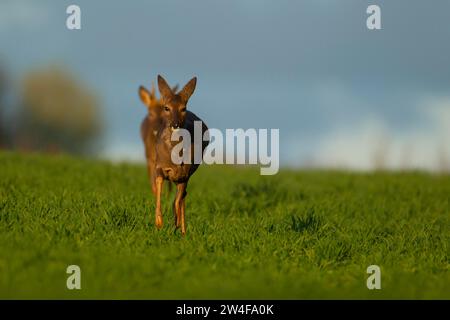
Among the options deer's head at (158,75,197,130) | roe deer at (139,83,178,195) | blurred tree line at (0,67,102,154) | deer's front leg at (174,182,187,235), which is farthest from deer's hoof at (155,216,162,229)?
blurred tree line at (0,67,102,154)

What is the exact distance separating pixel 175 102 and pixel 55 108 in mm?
24930

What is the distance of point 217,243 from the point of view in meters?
9.14

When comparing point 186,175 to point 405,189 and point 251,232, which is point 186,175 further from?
point 405,189

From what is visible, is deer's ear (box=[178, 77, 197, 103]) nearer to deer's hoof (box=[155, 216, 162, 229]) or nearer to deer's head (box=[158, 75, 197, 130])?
deer's head (box=[158, 75, 197, 130])

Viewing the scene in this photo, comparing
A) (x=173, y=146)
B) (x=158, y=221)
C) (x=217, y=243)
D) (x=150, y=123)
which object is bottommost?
(x=217, y=243)

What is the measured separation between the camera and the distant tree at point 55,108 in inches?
1271

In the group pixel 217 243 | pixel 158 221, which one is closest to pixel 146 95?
pixel 158 221

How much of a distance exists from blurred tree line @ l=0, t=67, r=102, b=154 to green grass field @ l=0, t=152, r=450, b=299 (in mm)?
17584

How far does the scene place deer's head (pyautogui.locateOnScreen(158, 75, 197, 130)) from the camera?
923 centimetres

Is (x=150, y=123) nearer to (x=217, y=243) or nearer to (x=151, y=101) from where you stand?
(x=151, y=101)

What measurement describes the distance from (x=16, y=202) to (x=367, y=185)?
10072 mm

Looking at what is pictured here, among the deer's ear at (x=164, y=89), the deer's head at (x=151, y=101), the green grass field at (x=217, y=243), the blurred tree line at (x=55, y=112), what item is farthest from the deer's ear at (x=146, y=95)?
the blurred tree line at (x=55, y=112)
